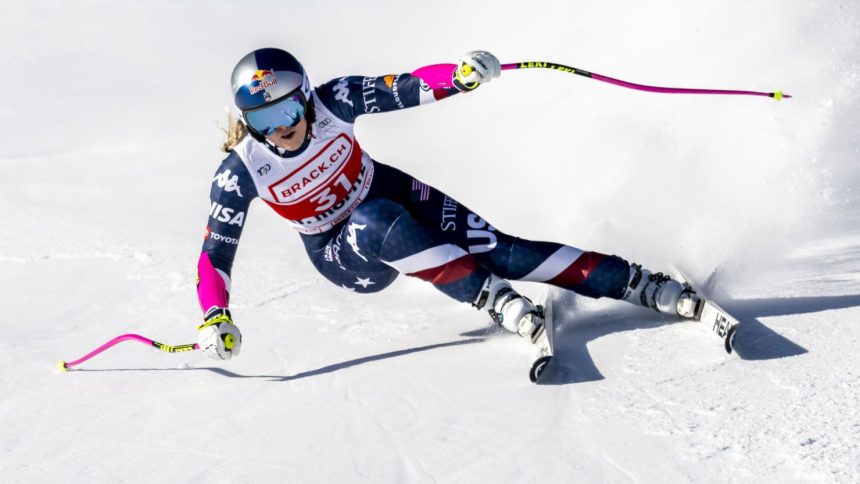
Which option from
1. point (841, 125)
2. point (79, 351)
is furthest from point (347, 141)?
point (841, 125)

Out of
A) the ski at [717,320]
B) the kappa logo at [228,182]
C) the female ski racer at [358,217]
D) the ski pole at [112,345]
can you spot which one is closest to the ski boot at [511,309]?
the female ski racer at [358,217]

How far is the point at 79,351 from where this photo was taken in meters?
4.80

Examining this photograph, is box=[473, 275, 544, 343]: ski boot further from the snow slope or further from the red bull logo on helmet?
the red bull logo on helmet

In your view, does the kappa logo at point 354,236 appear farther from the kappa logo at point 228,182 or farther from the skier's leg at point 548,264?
the kappa logo at point 228,182

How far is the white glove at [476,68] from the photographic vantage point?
→ 408 cm

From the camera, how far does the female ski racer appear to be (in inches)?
161

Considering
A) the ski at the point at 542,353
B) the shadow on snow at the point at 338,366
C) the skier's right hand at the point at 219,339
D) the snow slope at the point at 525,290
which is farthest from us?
the shadow on snow at the point at 338,366

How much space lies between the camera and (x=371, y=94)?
4.39m

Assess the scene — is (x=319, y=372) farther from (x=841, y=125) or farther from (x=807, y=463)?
(x=841, y=125)

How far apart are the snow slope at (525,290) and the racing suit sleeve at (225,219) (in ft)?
1.72

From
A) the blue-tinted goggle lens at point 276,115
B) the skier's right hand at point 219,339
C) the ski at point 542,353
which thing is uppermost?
the blue-tinted goggle lens at point 276,115

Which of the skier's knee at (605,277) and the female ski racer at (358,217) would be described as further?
the skier's knee at (605,277)

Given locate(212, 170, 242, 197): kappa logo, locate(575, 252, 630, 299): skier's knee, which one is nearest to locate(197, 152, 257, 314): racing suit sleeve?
locate(212, 170, 242, 197): kappa logo

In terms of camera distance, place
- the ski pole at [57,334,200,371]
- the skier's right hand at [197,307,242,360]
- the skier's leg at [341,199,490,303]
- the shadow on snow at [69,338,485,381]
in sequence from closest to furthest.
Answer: the skier's right hand at [197,307,242,360]
the skier's leg at [341,199,490,303]
the shadow on snow at [69,338,485,381]
the ski pole at [57,334,200,371]
